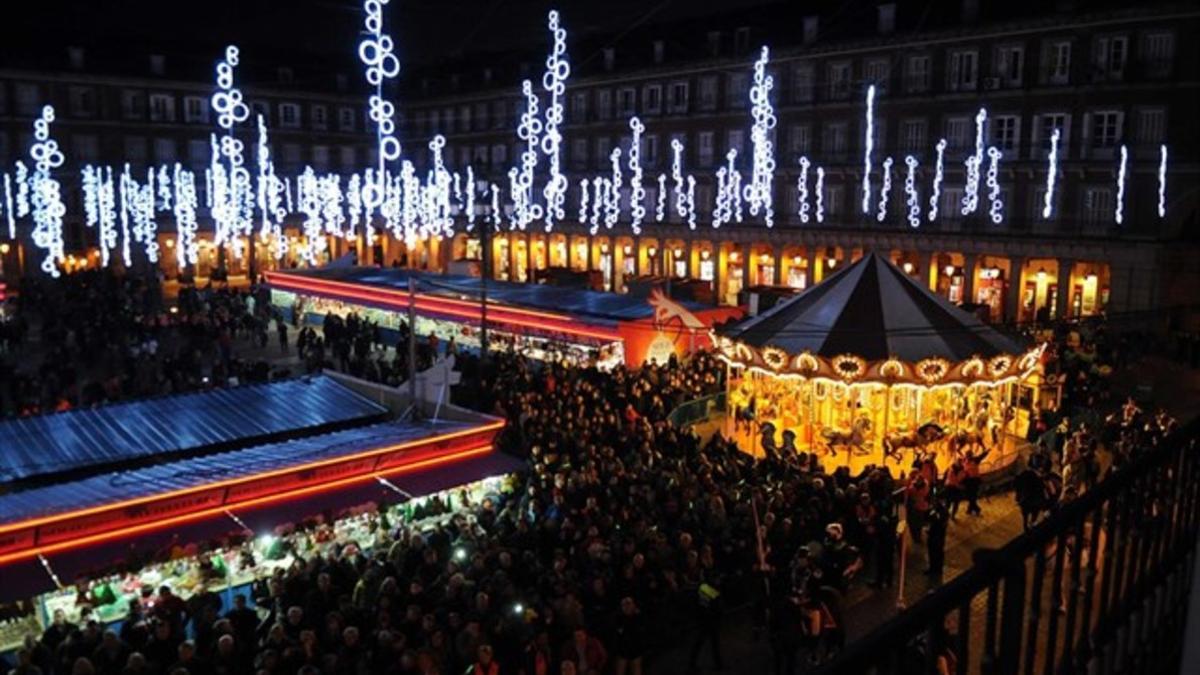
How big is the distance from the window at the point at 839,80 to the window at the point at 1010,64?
6297 mm

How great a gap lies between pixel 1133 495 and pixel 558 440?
11.8 meters

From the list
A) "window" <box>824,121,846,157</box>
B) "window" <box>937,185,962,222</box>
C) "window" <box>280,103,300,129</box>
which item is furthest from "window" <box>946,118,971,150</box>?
"window" <box>280,103,300,129</box>

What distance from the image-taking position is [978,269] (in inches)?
1431

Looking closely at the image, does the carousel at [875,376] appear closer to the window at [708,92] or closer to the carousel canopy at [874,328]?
the carousel canopy at [874,328]

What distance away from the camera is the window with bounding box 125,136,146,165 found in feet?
161

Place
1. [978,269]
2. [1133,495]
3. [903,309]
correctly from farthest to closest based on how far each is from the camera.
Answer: [978,269], [903,309], [1133,495]

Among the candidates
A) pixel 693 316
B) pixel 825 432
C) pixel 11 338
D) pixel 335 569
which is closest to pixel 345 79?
pixel 11 338

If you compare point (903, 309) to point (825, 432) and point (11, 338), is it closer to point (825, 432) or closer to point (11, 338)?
point (825, 432)

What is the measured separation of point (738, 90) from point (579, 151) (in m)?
10.6

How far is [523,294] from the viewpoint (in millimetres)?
29672

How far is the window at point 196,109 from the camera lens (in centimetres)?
5112

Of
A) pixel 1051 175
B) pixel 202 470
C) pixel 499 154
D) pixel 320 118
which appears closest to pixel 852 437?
pixel 202 470

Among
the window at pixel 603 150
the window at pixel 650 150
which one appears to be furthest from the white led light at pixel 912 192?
the window at pixel 603 150

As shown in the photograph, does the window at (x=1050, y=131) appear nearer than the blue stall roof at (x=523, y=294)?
No
